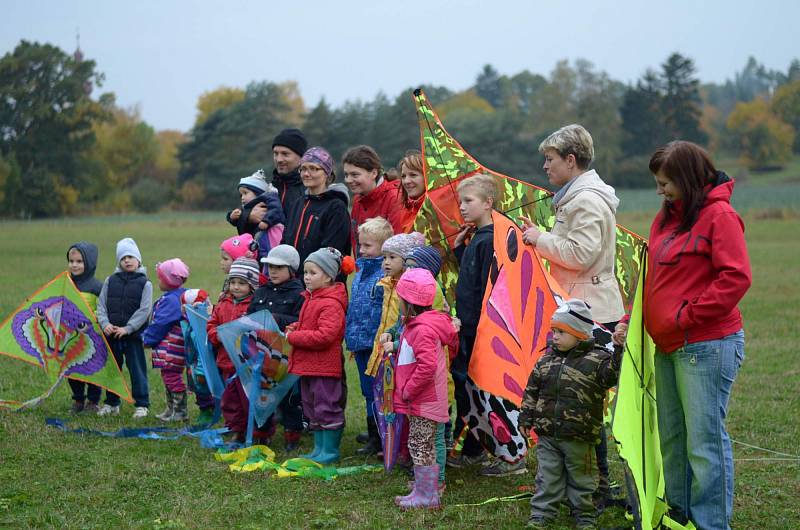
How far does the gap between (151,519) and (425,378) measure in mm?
1775

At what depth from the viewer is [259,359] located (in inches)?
Result: 265

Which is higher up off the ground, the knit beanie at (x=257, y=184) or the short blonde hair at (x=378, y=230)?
the knit beanie at (x=257, y=184)

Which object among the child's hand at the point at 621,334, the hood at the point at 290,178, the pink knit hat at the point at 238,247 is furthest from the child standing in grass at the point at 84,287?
the child's hand at the point at 621,334

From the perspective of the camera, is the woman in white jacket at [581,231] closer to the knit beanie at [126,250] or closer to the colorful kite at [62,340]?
the knit beanie at [126,250]

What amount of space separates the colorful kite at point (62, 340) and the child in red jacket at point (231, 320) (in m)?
1.35

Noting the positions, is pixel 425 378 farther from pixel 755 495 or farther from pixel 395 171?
pixel 395 171

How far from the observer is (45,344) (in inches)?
321

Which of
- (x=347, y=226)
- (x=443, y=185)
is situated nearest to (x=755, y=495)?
(x=443, y=185)

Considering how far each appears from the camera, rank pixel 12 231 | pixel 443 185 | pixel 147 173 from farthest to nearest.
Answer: pixel 147 173, pixel 12 231, pixel 443 185

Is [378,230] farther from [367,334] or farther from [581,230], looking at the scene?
[581,230]

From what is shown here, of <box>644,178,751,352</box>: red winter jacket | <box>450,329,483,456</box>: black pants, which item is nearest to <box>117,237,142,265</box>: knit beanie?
<box>450,329,483,456</box>: black pants

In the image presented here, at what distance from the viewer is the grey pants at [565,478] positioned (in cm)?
496

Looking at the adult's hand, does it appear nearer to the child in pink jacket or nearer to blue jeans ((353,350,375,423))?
blue jeans ((353,350,375,423))

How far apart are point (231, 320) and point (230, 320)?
5 cm
